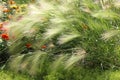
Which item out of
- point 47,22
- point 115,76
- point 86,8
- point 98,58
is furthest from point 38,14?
point 115,76

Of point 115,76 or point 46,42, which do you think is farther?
point 46,42

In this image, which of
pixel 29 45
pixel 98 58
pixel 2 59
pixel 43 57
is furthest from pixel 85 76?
pixel 2 59

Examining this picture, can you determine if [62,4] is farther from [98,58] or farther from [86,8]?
[98,58]

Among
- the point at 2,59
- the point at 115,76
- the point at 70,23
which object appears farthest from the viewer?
the point at 2,59

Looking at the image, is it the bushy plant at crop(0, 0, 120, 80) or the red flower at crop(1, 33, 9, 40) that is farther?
the red flower at crop(1, 33, 9, 40)

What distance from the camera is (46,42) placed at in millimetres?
4902

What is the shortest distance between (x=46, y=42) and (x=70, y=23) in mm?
404

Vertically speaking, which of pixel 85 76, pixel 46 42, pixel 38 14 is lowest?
pixel 85 76

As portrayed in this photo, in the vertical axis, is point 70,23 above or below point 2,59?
above

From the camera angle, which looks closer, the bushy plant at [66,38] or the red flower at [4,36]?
the bushy plant at [66,38]

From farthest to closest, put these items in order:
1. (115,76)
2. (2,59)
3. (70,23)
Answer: (2,59), (70,23), (115,76)

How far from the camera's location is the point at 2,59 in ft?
17.1

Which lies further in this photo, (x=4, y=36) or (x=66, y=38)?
(x=4, y=36)

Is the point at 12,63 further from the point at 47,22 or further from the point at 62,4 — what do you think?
the point at 62,4
